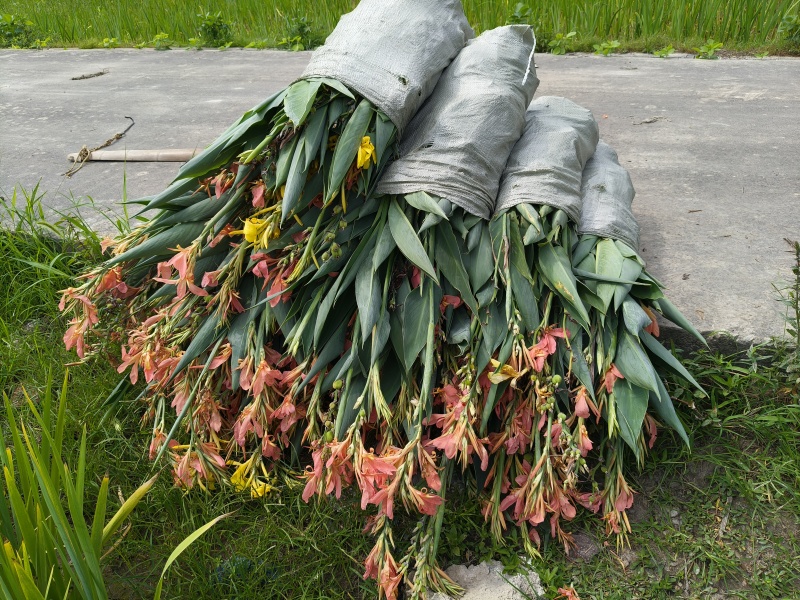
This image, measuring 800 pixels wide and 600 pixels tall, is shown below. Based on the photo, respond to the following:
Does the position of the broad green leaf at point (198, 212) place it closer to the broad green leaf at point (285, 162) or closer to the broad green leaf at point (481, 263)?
the broad green leaf at point (285, 162)

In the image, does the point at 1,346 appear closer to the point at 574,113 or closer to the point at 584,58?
the point at 574,113

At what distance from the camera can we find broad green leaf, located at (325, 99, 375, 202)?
1.83 meters

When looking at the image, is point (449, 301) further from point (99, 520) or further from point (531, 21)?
point (531, 21)

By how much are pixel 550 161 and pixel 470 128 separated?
279mm

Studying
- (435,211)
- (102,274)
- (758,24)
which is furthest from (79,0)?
(435,211)

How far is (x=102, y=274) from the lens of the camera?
7.24 feet

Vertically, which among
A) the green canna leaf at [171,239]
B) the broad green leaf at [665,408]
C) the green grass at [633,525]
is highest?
the green canna leaf at [171,239]

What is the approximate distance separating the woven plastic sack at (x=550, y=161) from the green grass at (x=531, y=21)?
3.19 meters

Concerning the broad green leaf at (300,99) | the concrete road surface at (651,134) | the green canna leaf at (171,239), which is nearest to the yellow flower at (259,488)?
the green canna leaf at (171,239)

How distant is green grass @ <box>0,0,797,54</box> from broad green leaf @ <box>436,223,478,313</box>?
3904mm

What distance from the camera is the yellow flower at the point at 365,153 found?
1.86 metres

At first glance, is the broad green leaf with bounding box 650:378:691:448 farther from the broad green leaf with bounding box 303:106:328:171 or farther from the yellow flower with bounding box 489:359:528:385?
the broad green leaf with bounding box 303:106:328:171

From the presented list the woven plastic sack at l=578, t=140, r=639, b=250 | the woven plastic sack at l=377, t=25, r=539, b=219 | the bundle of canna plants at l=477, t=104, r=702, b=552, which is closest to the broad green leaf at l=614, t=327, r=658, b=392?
the bundle of canna plants at l=477, t=104, r=702, b=552

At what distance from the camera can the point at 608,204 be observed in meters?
2.23
